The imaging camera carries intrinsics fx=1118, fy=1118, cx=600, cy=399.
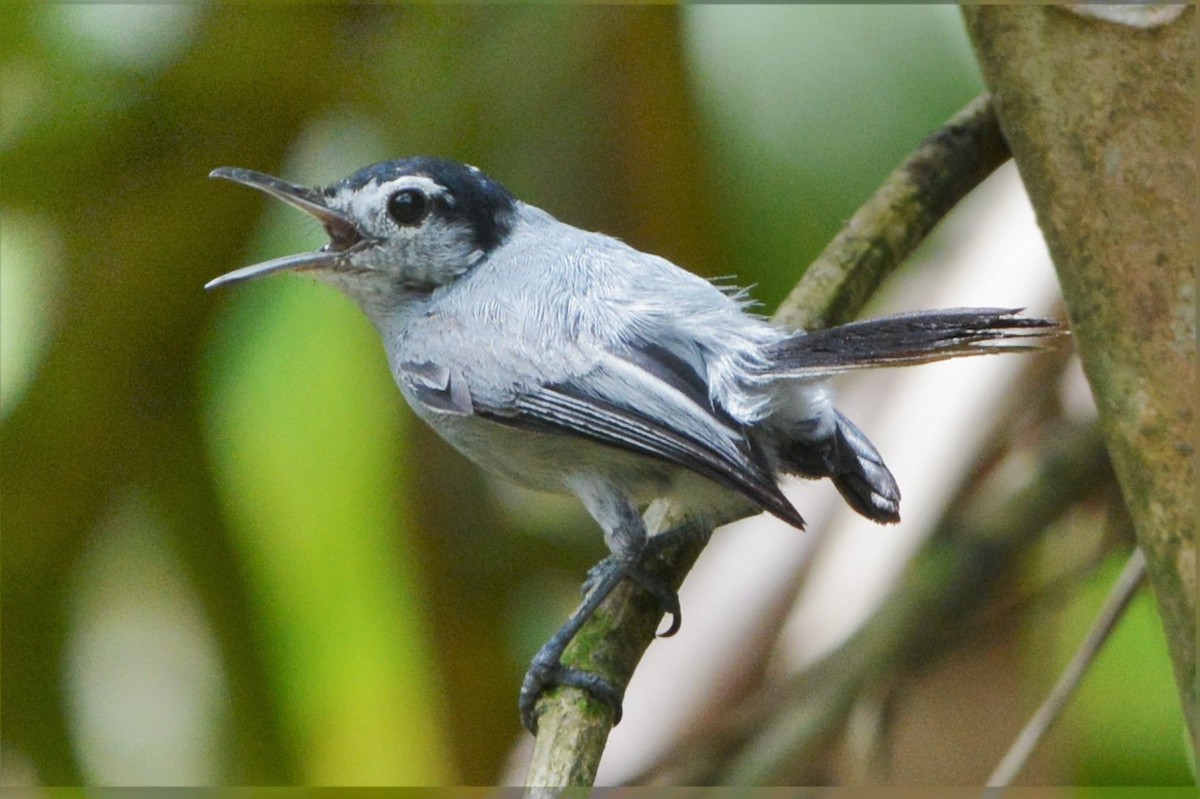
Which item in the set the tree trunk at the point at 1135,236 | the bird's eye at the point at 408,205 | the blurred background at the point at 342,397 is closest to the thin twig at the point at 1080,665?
the tree trunk at the point at 1135,236

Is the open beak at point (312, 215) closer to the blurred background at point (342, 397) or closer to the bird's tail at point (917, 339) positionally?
the blurred background at point (342, 397)

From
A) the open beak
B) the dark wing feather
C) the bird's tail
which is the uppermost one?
the open beak

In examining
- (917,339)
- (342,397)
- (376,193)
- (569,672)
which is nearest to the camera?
(917,339)

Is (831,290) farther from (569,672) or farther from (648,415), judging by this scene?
(569,672)

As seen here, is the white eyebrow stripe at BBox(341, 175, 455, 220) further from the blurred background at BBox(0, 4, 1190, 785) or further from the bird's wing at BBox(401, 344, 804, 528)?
the blurred background at BBox(0, 4, 1190, 785)

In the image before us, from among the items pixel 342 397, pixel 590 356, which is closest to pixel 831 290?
pixel 590 356

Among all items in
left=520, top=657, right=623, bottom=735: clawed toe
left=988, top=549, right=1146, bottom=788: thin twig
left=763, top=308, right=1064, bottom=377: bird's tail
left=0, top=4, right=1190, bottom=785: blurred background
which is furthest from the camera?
left=0, top=4, right=1190, bottom=785: blurred background

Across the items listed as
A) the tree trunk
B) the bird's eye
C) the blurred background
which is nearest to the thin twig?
the tree trunk
